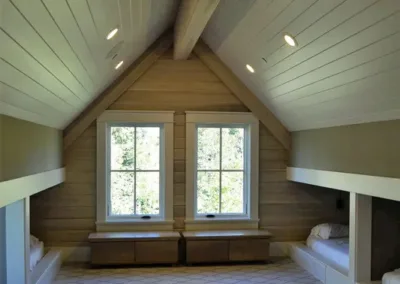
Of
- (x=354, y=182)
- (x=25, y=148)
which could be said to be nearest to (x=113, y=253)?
(x=25, y=148)

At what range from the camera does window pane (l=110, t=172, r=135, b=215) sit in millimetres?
6125

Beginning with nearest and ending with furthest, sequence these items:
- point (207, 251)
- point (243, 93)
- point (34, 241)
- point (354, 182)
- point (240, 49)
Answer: point (354, 182) → point (240, 49) → point (34, 241) → point (207, 251) → point (243, 93)

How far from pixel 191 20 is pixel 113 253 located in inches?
120

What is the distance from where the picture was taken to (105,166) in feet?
19.5

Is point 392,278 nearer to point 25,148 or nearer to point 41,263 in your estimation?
point 25,148

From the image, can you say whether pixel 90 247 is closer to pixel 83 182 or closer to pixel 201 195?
pixel 83 182

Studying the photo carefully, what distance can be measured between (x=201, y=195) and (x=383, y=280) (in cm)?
273

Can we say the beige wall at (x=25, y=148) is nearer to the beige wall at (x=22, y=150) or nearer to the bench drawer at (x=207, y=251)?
the beige wall at (x=22, y=150)

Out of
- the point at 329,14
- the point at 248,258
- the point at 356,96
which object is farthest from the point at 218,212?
the point at 329,14

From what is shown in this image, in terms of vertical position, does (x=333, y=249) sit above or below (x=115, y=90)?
below

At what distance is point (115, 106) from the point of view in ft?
19.5

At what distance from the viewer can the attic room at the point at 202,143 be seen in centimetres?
321

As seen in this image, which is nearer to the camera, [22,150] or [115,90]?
[22,150]

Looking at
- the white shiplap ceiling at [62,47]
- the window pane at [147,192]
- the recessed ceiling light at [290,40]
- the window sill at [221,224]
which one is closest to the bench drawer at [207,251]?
the window sill at [221,224]
